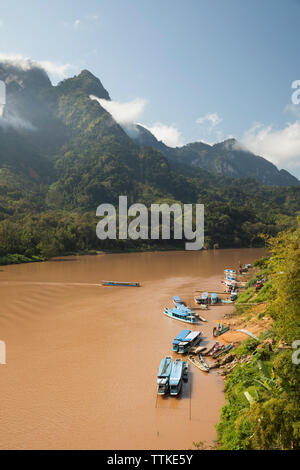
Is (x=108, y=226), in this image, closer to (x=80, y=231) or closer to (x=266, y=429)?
(x=80, y=231)

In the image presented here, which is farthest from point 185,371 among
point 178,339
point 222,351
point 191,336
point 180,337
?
point 191,336

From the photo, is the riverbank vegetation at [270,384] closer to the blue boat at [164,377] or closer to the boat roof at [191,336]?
the blue boat at [164,377]

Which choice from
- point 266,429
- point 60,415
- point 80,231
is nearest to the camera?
point 266,429

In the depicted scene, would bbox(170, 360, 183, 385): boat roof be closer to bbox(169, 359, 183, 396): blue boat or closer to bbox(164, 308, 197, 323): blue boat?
bbox(169, 359, 183, 396): blue boat

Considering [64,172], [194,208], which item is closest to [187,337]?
[194,208]

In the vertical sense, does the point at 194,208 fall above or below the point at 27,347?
above

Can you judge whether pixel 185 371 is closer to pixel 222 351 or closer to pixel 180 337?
pixel 222 351

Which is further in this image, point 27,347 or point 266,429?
point 27,347

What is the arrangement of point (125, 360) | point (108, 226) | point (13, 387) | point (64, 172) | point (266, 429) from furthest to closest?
point (64, 172), point (108, 226), point (125, 360), point (13, 387), point (266, 429)
